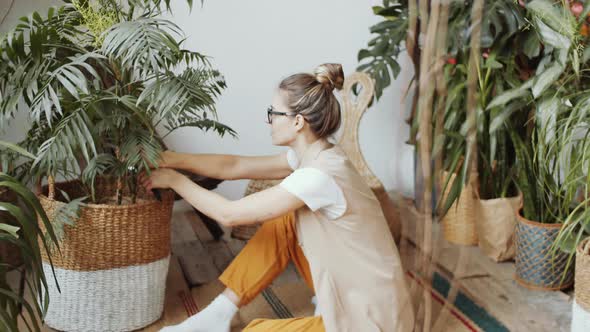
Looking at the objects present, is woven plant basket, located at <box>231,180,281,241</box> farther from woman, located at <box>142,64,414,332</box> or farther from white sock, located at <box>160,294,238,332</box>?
woman, located at <box>142,64,414,332</box>

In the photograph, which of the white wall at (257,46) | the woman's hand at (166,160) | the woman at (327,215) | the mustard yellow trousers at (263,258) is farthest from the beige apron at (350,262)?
the white wall at (257,46)

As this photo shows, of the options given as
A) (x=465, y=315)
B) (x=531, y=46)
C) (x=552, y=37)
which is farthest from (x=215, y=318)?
(x=531, y=46)

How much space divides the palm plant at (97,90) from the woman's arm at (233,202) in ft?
0.26

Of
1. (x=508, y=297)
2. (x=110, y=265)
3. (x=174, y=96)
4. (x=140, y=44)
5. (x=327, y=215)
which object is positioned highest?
(x=140, y=44)

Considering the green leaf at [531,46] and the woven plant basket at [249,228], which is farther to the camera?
the woven plant basket at [249,228]

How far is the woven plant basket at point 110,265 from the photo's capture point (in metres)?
1.76

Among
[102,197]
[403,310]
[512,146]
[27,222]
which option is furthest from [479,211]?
[27,222]

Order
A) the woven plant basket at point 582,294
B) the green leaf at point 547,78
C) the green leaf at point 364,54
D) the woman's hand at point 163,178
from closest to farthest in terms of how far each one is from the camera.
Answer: the woman's hand at point 163,178 → the woven plant basket at point 582,294 → the green leaf at point 547,78 → the green leaf at point 364,54

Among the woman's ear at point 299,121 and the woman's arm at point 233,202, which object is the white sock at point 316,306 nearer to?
the woman's arm at point 233,202

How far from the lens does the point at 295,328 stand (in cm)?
168

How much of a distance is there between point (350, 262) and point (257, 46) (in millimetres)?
1544

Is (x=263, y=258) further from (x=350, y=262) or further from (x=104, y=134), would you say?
(x=104, y=134)

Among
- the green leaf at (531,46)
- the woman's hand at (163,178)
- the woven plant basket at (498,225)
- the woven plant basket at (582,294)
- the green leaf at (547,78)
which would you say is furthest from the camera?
the woven plant basket at (498,225)

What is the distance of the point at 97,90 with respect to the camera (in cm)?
166
